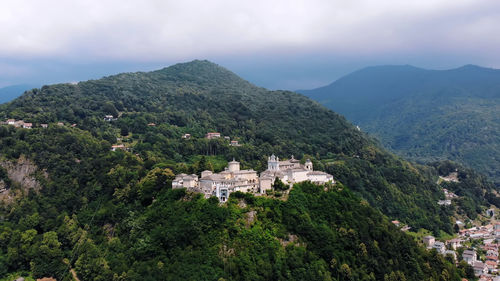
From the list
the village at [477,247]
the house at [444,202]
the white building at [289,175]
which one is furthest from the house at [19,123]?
the house at [444,202]

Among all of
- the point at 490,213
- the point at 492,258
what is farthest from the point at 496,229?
the point at 492,258

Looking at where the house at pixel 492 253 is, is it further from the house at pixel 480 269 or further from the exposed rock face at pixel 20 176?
the exposed rock face at pixel 20 176

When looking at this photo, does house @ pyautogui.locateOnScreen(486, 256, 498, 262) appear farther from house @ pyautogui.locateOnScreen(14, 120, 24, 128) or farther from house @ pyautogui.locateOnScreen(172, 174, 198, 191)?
house @ pyautogui.locateOnScreen(14, 120, 24, 128)

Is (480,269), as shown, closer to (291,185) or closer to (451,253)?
(451,253)

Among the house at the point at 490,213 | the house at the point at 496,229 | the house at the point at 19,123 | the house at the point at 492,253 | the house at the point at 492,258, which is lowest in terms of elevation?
the house at the point at 490,213

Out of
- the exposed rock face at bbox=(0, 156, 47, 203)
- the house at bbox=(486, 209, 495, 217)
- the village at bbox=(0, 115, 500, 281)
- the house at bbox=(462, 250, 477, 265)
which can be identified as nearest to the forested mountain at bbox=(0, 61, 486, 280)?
the exposed rock face at bbox=(0, 156, 47, 203)

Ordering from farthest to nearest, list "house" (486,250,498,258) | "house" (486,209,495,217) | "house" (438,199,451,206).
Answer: "house" (486,209,495,217), "house" (438,199,451,206), "house" (486,250,498,258)
